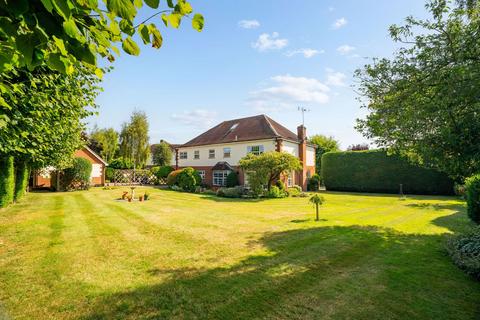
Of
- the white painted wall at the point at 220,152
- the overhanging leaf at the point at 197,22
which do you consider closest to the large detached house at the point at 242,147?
the white painted wall at the point at 220,152

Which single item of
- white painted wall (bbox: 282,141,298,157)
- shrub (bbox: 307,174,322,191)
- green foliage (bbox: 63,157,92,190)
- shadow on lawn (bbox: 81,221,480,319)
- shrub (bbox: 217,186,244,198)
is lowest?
shadow on lawn (bbox: 81,221,480,319)

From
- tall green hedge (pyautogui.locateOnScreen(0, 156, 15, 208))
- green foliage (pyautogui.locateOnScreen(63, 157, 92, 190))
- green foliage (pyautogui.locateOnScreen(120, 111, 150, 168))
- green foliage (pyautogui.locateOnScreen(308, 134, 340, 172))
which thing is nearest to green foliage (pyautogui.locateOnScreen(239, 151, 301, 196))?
green foliage (pyautogui.locateOnScreen(63, 157, 92, 190))

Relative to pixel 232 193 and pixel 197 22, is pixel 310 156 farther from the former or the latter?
pixel 197 22

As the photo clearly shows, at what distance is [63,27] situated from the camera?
198 centimetres

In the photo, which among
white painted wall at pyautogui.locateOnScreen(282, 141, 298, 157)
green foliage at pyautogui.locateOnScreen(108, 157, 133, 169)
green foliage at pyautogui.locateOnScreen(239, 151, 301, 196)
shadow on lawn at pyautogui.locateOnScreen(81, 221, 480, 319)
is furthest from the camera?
green foliage at pyautogui.locateOnScreen(108, 157, 133, 169)

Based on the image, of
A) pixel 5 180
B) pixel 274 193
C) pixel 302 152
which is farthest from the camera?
pixel 302 152

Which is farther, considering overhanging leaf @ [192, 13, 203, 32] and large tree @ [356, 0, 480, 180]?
large tree @ [356, 0, 480, 180]

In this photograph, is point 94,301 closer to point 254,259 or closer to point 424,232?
point 254,259

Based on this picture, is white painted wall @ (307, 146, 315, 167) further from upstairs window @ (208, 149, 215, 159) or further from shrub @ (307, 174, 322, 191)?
upstairs window @ (208, 149, 215, 159)

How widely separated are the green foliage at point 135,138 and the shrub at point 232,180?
69.4ft

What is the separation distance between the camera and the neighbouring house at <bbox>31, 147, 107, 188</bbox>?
26144mm

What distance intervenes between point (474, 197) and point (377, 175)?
1886 centimetres

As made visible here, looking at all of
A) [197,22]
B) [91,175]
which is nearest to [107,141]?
[91,175]

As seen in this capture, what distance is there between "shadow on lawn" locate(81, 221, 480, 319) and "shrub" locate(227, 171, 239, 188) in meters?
21.5
